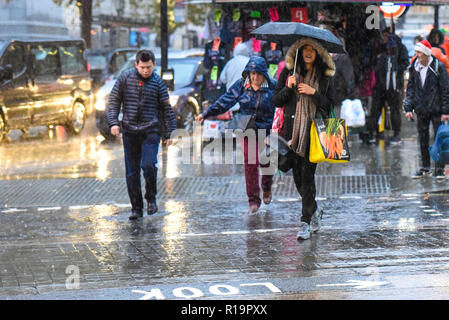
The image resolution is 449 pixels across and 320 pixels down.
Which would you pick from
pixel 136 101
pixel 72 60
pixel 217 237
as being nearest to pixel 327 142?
pixel 217 237

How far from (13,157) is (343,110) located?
557 cm

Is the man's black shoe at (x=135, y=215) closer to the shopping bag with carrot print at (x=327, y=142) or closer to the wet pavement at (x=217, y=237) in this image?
the wet pavement at (x=217, y=237)

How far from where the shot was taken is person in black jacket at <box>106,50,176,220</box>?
10.4 metres

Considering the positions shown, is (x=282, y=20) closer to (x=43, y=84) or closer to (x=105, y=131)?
(x=105, y=131)

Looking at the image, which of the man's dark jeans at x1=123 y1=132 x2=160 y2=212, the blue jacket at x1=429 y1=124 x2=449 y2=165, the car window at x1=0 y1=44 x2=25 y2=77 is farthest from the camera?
the car window at x1=0 y1=44 x2=25 y2=77

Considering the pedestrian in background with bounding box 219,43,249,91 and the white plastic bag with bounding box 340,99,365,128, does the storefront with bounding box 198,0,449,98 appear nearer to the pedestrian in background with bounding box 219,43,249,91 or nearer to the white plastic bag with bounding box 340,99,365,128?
the white plastic bag with bounding box 340,99,365,128

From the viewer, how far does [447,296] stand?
22.1 ft

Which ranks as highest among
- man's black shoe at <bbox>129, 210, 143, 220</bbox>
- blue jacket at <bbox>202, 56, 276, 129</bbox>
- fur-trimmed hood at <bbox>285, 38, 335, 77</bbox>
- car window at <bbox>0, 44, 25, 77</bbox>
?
fur-trimmed hood at <bbox>285, 38, 335, 77</bbox>

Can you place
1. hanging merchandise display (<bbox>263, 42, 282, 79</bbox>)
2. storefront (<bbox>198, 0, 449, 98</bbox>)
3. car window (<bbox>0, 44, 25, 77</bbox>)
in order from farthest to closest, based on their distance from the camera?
car window (<bbox>0, 44, 25, 77</bbox>), storefront (<bbox>198, 0, 449, 98</bbox>), hanging merchandise display (<bbox>263, 42, 282, 79</bbox>)

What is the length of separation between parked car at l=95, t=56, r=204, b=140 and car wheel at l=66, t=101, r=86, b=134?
89 cm

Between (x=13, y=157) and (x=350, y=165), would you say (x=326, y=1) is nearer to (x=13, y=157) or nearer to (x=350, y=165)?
(x=350, y=165)

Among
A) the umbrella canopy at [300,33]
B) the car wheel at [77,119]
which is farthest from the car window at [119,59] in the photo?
the umbrella canopy at [300,33]

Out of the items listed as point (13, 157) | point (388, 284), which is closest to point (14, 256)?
point (388, 284)

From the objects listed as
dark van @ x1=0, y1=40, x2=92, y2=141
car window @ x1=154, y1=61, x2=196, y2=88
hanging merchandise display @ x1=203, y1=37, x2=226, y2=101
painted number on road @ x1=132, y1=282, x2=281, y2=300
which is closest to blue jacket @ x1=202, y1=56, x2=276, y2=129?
painted number on road @ x1=132, y1=282, x2=281, y2=300
